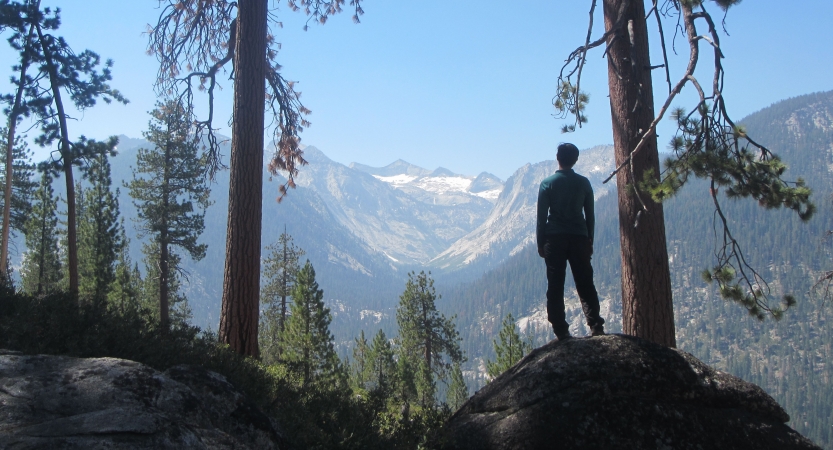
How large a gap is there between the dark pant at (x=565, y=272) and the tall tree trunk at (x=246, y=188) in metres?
4.36

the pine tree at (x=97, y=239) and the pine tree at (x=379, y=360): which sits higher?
the pine tree at (x=97, y=239)

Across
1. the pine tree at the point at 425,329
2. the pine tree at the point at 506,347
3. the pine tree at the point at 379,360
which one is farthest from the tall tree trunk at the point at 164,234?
the pine tree at the point at 506,347

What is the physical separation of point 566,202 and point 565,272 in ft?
2.65

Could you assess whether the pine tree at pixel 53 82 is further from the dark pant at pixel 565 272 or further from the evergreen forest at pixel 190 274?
the dark pant at pixel 565 272

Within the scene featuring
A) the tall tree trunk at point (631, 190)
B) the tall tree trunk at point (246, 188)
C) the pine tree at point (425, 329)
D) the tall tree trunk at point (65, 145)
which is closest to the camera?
the tall tree trunk at point (631, 190)

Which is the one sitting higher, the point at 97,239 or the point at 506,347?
the point at 97,239

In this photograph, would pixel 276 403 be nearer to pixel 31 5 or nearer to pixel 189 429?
pixel 189 429

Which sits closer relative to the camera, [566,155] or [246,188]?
[566,155]

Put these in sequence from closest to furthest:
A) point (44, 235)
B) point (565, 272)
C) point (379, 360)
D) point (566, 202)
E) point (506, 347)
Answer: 1. point (566, 202)
2. point (565, 272)
3. point (506, 347)
4. point (44, 235)
5. point (379, 360)

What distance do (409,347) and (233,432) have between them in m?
30.8

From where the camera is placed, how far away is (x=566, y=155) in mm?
6539

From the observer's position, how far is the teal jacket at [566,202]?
248 inches

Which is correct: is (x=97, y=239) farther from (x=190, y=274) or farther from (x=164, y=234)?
(x=190, y=274)

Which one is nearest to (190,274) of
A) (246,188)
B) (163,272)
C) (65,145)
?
(163,272)
